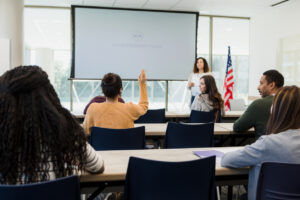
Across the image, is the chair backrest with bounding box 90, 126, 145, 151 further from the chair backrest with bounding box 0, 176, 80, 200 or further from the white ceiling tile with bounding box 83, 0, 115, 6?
the white ceiling tile with bounding box 83, 0, 115, 6

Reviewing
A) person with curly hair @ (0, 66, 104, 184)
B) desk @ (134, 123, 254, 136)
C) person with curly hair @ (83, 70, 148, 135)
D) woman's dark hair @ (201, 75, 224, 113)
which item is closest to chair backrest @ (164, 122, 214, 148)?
desk @ (134, 123, 254, 136)

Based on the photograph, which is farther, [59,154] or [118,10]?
[118,10]

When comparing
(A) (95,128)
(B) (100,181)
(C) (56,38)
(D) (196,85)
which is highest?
(C) (56,38)

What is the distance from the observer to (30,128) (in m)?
1.15

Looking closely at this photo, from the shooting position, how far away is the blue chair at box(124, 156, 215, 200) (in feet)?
4.47

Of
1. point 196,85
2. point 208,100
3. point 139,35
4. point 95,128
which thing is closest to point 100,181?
point 95,128

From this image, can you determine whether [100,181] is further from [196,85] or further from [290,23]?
[290,23]

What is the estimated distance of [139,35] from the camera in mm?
7035

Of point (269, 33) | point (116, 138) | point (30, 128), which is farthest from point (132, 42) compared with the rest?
point (30, 128)

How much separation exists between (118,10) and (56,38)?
2157 millimetres

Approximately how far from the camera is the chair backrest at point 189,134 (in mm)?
2832

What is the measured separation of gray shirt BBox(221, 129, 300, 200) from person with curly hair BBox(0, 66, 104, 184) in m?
0.94

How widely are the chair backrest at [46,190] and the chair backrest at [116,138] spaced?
46.8 inches

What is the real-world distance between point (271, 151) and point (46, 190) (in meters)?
1.12
